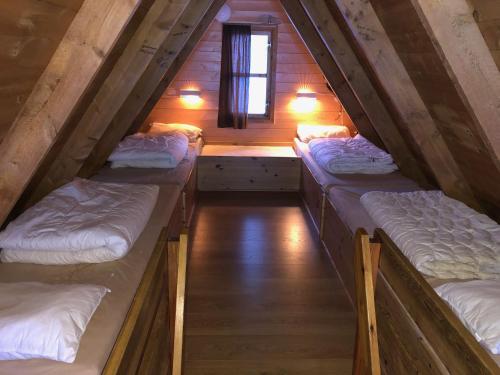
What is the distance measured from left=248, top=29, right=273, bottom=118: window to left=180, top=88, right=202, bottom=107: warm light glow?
0.56m

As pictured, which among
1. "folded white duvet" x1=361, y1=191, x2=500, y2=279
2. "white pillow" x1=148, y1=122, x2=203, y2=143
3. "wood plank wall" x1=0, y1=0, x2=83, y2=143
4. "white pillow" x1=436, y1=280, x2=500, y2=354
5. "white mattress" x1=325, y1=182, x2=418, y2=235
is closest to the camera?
"wood plank wall" x1=0, y1=0, x2=83, y2=143

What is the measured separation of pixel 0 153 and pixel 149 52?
102 centimetres

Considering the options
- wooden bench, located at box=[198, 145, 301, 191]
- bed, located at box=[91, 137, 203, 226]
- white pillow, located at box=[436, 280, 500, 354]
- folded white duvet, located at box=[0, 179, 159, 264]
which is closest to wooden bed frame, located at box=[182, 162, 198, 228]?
bed, located at box=[91, 137, 203, 226]

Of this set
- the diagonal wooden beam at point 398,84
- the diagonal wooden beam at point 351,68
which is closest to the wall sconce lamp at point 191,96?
the diagonal wooden beam at point 351,68

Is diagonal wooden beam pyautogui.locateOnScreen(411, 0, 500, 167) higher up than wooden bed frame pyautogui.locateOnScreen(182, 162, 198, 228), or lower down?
higher up

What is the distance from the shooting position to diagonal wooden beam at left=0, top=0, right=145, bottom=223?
60.0 inches

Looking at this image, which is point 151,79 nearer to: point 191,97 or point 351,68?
point 351,68

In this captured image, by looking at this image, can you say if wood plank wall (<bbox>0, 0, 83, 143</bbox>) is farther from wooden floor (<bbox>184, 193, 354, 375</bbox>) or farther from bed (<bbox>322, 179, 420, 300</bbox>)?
bed (<bbox>322, 179, 420, 300</bbox>)

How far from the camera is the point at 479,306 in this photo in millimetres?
1425

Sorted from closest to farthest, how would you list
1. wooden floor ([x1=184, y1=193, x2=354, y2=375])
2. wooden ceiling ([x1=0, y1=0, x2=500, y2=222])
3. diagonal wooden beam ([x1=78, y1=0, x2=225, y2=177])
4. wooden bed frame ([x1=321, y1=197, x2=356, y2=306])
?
wooden ceiling ([x1=0, y1=0, x2=500, y2=222])
wooden floor ([x1=184, y1=193, x2=354, y2=375])
wooden bed frame ([x1=321, y1=197, x2=356, y2=306])
diagonal wooden beam ([x1=78, y1=0, x2=225, y2=177])

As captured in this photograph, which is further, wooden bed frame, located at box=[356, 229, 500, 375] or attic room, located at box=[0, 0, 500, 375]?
attic room, located at box=[0, 0, 500, 375]

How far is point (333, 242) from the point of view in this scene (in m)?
3.04

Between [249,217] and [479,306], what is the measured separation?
263cm

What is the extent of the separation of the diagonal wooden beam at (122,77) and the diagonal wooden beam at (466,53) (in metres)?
1.31
